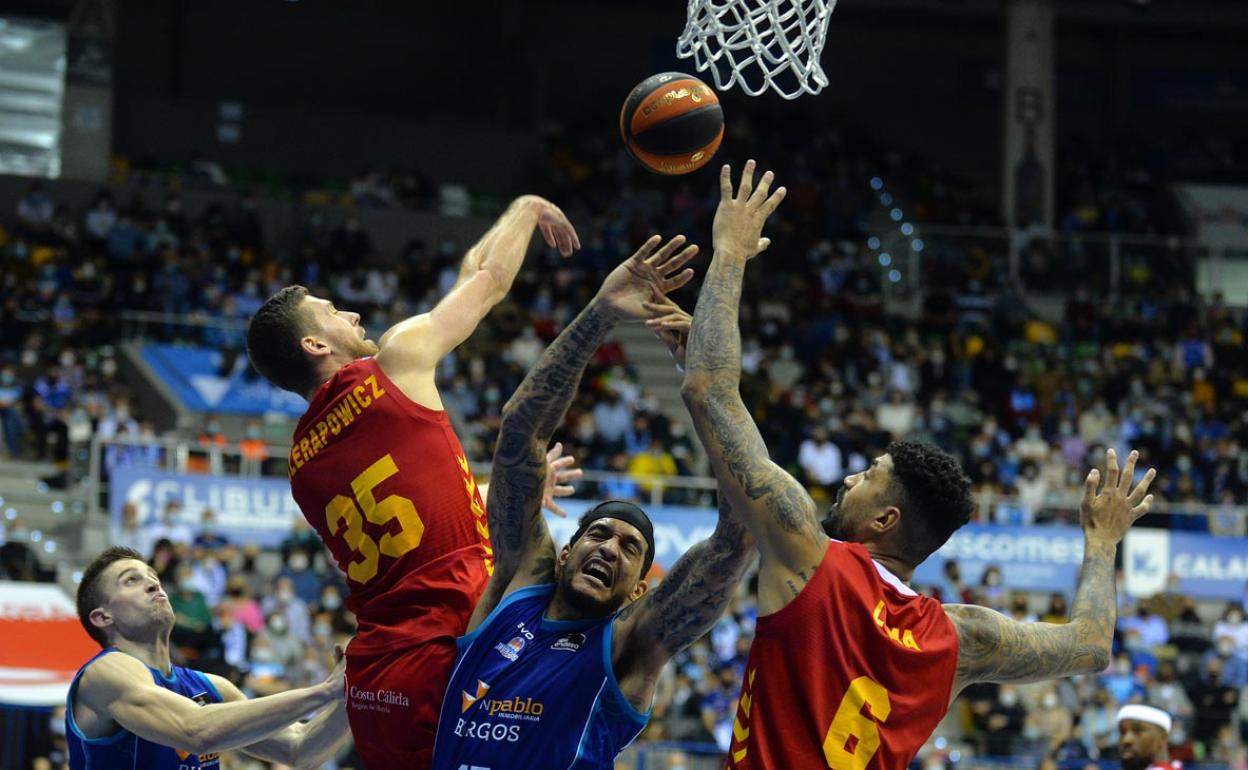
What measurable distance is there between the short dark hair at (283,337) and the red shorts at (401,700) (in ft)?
3.45

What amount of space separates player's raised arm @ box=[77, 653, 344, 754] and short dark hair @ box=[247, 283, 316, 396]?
1.10m

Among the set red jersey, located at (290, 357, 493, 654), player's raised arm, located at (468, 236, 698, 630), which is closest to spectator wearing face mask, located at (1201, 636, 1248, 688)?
red jersey, located at (290, 357, 493, 654)

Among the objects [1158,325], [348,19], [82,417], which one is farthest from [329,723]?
[348,19]

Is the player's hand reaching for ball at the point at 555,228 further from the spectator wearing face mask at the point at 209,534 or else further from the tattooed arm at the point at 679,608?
the spectator wearing face mask at the point at 209,534

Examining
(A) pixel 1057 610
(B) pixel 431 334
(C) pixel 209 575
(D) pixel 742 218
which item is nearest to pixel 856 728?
(D) pixel 742 218

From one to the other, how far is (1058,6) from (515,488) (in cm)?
2932

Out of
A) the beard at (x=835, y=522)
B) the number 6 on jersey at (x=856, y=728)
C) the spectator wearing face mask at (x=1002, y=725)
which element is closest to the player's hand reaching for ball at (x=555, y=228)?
the beard at (x=835, y=522)

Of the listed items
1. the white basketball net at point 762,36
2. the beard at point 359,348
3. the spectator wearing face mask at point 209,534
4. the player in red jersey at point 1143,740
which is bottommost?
the spectator wearing face mask at point 209,534

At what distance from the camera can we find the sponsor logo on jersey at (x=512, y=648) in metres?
5.09

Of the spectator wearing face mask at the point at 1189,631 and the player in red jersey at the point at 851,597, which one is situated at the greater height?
the player in red jersey at the point at 851,597

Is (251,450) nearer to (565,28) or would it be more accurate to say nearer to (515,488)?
(515,488)

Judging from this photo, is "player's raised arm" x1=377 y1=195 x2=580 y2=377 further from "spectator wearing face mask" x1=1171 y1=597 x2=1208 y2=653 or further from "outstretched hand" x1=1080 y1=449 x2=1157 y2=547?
"spectator wearing face mask" x1=1171 y1=597 x2=1208 y2=653

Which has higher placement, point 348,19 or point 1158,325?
point 348,19

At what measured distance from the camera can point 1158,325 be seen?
2592 centimetres
